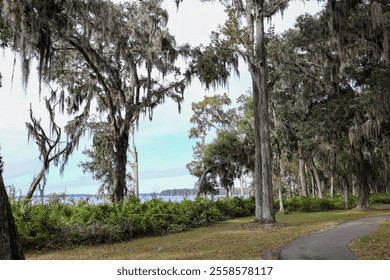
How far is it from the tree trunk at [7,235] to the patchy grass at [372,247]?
16.5 ft

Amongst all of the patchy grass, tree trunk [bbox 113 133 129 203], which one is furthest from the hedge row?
the patchy grass

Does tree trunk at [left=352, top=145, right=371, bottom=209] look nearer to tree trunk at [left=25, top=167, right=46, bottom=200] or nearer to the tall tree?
the tall tree

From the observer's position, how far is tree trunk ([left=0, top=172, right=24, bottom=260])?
14.2ft

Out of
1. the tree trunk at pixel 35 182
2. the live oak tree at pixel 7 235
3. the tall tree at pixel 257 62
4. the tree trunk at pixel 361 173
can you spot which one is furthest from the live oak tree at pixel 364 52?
the tree trunk at pixel 35 182

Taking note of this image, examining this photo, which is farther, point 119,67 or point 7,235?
point 119,67

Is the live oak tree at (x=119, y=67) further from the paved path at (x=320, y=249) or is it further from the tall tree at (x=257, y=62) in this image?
the paved path at (x=320, y=249)

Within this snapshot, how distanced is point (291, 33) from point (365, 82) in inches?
178

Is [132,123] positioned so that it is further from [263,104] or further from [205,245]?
[205,245]

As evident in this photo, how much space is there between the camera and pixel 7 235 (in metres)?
4.35

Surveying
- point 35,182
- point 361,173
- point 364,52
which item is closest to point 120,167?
point 35,182

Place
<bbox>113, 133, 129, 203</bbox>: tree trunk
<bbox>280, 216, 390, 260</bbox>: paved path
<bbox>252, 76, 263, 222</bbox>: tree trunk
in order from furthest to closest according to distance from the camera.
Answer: <bbox>113, 133, 129, 203</bbox>: tree trunk, <bbox>252, 76, 263, 222</bbox>: tree trunk, <bbox>280, 216, 390, 260</bbox>: paved path

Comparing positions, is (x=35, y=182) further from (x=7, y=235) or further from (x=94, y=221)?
(x=7, y=235)

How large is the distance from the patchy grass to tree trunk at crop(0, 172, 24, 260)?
503cm

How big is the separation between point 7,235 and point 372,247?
617 centimetres
